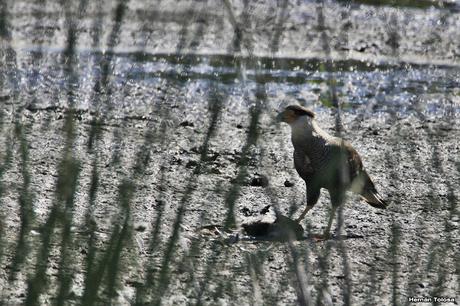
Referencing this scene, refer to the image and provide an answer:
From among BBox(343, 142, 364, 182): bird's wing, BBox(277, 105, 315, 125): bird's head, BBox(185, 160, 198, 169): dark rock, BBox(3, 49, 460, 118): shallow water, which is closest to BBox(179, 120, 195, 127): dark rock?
BBox(3, 49, 460, 118): shallow water

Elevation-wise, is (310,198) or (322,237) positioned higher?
(310,198)

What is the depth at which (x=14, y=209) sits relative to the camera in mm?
6051

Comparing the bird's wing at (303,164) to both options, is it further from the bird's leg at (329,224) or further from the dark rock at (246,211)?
the dark rock at (246,211)

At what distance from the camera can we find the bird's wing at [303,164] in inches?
251

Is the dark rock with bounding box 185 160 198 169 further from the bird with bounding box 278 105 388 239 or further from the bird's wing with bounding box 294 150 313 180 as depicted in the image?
the bird's wing with bounding box 294 150 313 180

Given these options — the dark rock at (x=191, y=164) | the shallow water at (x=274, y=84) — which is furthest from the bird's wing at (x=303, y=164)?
the shallow water at (x=274, y=84)

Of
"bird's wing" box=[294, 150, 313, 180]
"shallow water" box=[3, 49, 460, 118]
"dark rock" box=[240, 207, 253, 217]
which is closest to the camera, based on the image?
"bird's wing" box=[294, 150, 313, 180]

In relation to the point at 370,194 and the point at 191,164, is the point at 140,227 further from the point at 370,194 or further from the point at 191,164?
the point at 191,164

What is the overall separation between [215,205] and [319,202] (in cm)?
68

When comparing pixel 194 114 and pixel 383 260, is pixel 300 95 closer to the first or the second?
pixel 194 114

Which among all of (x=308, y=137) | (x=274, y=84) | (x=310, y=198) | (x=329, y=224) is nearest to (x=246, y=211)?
(x=310, y=198)

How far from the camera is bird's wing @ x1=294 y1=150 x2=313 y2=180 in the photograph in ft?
20.9

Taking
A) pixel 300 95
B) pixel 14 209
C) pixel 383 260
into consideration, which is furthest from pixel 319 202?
pixel 300 95

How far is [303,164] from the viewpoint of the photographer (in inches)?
252
